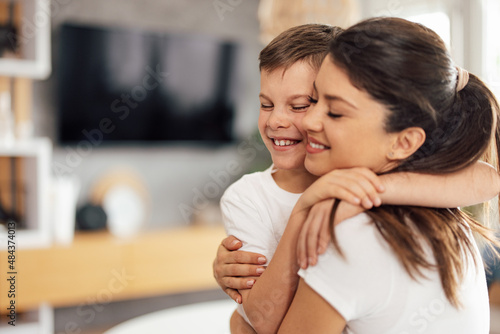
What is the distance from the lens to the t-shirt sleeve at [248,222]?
104 centimetres

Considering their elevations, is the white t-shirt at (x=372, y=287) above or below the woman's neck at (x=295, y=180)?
below

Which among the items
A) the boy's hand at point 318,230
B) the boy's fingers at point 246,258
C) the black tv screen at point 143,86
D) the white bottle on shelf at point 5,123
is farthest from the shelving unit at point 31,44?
the boy's hand at point 318,230

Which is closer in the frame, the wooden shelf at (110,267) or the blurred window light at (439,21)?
the wooden shelf at (110,267)

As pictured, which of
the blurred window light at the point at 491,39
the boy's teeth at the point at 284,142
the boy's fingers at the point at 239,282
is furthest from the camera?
the blurred window light at the point at 491,39

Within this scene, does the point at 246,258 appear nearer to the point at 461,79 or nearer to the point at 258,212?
the point at 258,212

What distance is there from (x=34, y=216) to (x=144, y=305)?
4.04ft

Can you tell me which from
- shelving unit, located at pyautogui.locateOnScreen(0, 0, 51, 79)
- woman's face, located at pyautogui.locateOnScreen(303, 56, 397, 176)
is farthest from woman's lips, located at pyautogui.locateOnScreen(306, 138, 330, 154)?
shelving unit, located at pyautogui.locateOnScreen(0, 0, 51, 79)

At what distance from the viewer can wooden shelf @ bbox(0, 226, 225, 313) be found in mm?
3143

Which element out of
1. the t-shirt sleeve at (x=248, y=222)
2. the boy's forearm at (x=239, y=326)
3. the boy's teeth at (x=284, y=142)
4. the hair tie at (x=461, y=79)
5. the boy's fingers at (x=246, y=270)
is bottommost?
the boy's forearm at (x=239, y=326)

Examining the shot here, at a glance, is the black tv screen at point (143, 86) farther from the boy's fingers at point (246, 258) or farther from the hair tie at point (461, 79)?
the hair tie at point (461, 79)

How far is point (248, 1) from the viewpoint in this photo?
14.7ft

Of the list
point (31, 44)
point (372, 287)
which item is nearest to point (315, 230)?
point (372, 287)

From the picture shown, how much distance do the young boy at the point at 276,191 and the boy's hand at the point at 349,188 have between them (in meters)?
0.08

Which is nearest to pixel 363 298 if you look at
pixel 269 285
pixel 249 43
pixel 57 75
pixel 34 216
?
pixel 269 285
